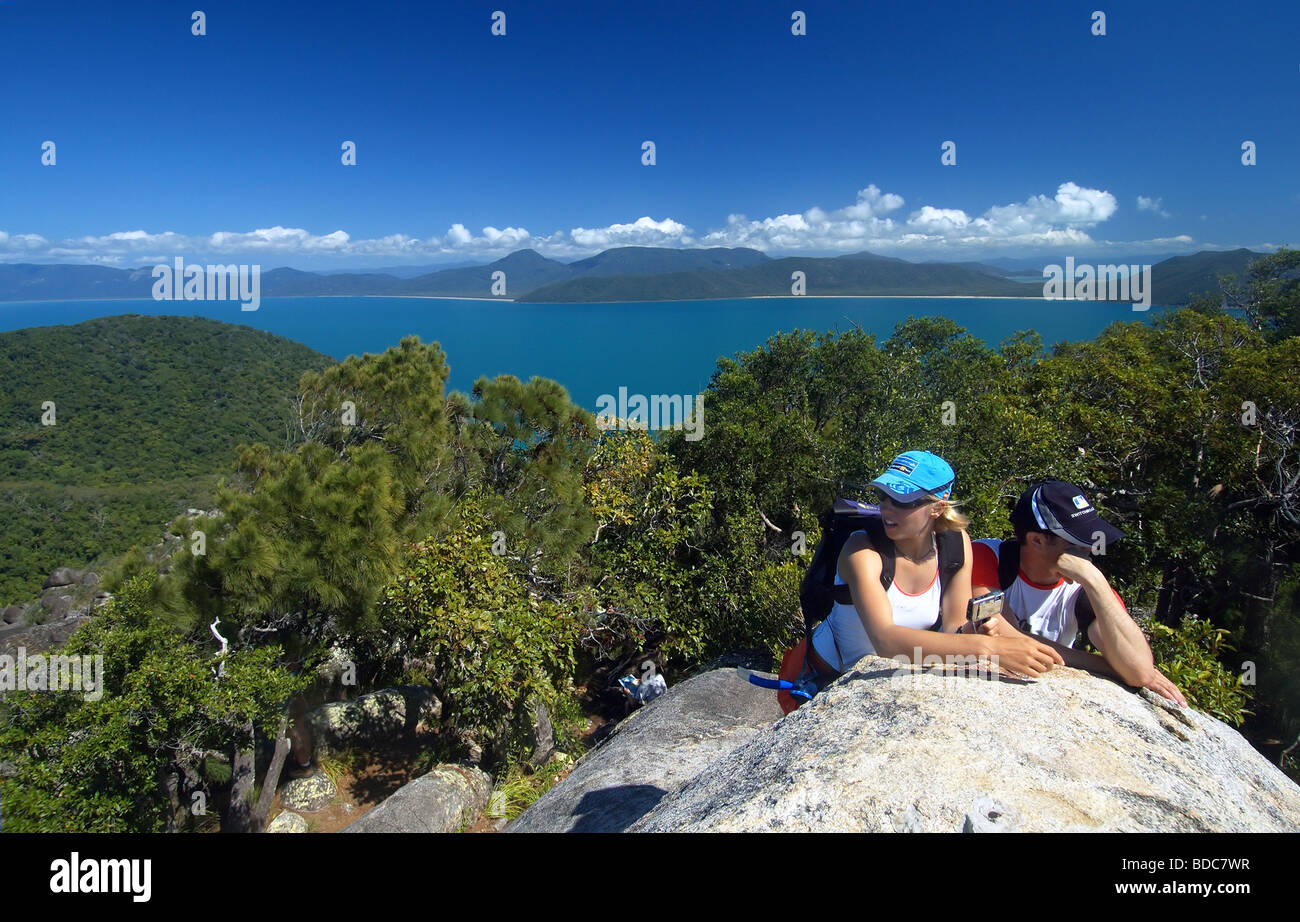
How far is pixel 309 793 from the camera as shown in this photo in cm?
951

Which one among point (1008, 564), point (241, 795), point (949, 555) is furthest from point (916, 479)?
point (241, 795)

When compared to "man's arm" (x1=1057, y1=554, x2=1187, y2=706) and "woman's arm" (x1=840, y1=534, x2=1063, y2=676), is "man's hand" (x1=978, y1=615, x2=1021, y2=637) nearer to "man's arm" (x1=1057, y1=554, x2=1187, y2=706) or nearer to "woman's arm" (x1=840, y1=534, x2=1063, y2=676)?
"woman's arm" (x1=840, y1=534, x2=1063, y2=676)

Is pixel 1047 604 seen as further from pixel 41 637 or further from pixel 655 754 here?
pixel 41 637

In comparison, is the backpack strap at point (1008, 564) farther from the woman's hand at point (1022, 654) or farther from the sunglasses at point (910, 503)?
the sunglasses at point (910, 503)

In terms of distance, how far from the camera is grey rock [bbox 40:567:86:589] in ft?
115

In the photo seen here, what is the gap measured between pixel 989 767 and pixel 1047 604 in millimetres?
830

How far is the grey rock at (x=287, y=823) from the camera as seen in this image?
865 centimetres

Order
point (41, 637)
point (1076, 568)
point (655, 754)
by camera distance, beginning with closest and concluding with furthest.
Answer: point (1076, 568) → point (655, 754) → point (41, 637)

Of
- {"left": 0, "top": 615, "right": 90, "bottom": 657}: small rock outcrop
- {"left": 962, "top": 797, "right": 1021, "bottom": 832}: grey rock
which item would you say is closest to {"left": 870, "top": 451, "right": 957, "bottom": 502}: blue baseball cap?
{"left": 962, "top": 797, "right": 1021, "bottom": 832}: grey rock

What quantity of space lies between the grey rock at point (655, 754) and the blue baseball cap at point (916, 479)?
193 cm

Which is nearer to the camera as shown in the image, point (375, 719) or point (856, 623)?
point (856, 623)

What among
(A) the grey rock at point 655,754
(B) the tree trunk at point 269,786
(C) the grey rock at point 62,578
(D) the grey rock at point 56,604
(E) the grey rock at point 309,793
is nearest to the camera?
(A) the grey rock at point 655,754

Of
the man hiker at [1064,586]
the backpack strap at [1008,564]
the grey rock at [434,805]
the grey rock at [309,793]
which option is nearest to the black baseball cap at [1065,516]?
the man hiker at [1064,586]
